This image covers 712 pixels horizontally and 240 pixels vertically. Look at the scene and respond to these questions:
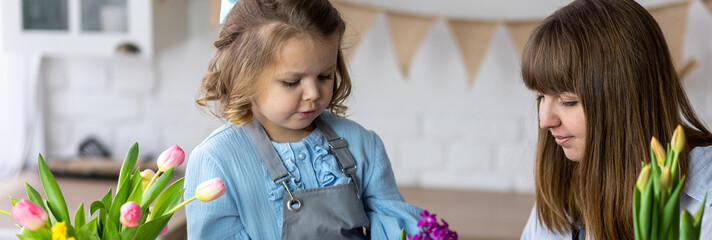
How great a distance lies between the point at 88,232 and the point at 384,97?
66.4 inches

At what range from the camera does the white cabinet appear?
203 cm

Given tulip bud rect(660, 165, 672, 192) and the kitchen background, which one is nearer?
tulip bud rect(660, 165, 672, 192)

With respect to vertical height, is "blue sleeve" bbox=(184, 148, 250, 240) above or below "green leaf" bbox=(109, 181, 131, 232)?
below

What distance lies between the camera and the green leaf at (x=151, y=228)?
2.44 ft

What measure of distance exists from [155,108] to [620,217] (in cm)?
182

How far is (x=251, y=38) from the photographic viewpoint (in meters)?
1.01

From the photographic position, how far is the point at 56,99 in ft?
8.04

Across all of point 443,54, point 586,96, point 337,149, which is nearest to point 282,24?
point 337,149

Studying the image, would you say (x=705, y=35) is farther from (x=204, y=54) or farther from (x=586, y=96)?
(x=204, y=54)

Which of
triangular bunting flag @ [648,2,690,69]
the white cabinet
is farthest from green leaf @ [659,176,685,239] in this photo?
the white cabinet

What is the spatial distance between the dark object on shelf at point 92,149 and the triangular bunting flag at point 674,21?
193 cm

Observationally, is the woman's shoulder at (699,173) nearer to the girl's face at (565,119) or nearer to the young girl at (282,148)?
the girl's face at (565,119)

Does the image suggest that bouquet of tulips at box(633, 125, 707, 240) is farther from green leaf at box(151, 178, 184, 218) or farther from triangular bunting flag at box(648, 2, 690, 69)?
triangular bunting flag at box(648, 2, 690, 69)

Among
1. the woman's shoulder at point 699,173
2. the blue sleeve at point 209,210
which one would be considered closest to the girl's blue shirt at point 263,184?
the blue sleeve at point 209,210
